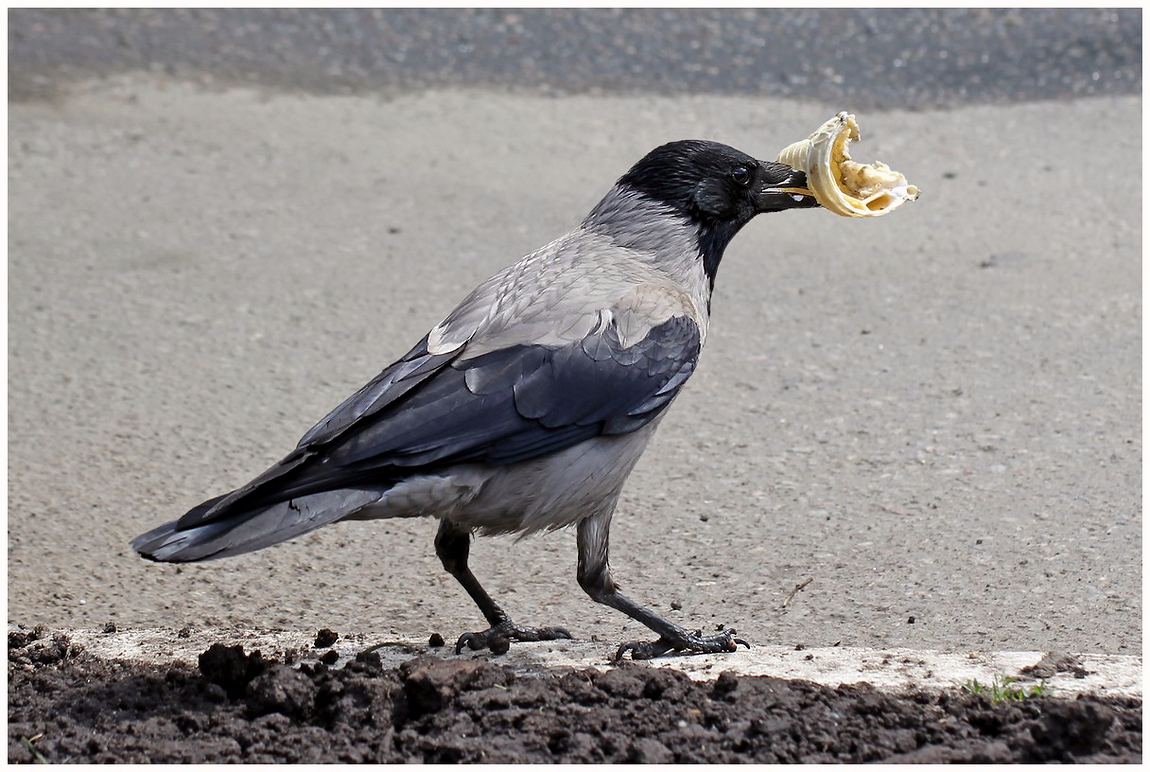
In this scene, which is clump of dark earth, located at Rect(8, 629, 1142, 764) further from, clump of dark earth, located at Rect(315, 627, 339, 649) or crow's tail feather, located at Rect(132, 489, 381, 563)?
clump of dark earth, located at Rect(315, 627, 339, 649)

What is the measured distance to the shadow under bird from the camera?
3.74 meters

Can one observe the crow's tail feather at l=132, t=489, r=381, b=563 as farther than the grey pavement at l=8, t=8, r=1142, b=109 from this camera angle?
No

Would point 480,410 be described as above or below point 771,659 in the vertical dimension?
above

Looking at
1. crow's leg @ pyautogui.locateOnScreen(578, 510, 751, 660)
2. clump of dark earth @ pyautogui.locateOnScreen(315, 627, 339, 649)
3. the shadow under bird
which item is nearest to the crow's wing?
the shadow under bird

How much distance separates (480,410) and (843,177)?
1696 mm

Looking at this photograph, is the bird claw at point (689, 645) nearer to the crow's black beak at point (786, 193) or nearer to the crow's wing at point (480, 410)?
the crow's wing at point (480, 410)

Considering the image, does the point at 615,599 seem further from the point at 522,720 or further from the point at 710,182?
the point at 710,182

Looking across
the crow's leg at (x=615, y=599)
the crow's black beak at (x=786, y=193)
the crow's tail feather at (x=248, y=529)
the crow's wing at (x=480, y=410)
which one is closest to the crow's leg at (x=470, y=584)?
the crow's leg at (x=615, y=599)

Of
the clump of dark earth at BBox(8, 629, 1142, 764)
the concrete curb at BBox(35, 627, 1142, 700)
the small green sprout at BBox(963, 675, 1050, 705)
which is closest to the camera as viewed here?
the clump of dark earth at BBox(8, 629, 1142, 764)

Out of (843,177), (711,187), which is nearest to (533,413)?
(711,187)

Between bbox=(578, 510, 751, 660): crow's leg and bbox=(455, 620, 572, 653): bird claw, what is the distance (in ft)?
0.59

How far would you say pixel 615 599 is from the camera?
4336 mm

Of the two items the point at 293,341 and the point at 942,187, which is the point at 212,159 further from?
the point at 942,187

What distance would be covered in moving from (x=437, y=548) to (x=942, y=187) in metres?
5.68
